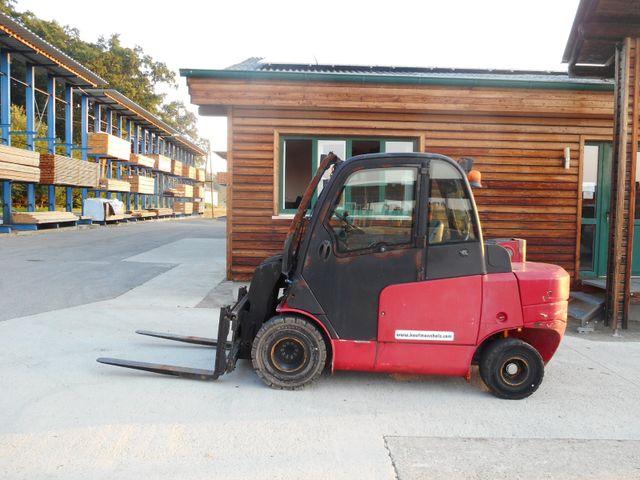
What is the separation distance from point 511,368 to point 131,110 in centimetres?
3548

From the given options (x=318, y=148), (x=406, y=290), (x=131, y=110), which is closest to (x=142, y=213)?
(x=131, y=110)

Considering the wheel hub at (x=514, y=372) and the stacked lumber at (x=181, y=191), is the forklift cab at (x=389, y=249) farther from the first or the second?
the stacked lumber at (x=181, y=191)

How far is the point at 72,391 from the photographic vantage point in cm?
430

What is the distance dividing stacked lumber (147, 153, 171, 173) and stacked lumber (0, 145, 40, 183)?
786 inches

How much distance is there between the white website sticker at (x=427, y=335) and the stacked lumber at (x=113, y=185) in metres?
28.9

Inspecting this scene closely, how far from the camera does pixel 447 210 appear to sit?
165 inches

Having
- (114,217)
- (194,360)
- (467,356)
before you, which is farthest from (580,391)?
(114,217)

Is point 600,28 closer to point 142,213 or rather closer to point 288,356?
point 288,356

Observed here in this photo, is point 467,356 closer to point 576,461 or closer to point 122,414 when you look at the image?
point 576,461

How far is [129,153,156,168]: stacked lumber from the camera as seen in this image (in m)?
35.5

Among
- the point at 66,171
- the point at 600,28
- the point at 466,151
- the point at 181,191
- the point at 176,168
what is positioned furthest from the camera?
the point at 181,191

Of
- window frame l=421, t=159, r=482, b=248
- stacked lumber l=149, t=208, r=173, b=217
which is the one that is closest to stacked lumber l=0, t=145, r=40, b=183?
window frame l=421, t=159, r=482, b=248

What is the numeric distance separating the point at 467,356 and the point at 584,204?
7.03 meters

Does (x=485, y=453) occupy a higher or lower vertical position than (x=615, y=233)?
lower
